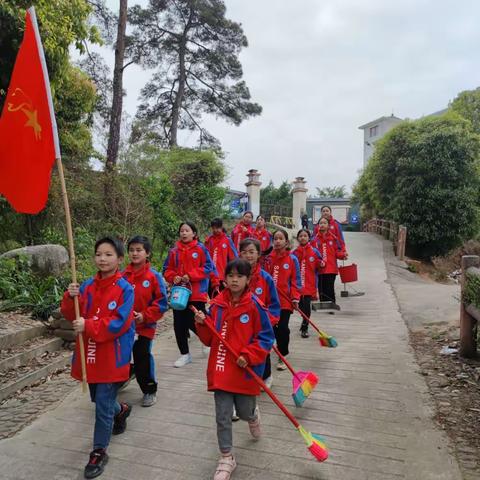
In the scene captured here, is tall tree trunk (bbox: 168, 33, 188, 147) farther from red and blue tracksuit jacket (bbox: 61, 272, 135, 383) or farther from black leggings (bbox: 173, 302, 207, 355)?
red and blue tracksuit jacket (bbox: 61, 272, 135, 383)

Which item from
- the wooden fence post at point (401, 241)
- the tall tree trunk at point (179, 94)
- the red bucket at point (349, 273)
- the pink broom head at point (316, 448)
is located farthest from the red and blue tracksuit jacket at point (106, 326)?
the tall tree trunk at point (179, 94)

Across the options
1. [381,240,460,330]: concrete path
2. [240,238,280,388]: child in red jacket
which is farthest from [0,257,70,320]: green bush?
[381,240,460,330]: concrete path

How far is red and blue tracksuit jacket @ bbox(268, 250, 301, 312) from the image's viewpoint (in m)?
5.19

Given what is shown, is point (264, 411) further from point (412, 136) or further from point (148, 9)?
point (148, 9)

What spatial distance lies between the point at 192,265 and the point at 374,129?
49.8 metres

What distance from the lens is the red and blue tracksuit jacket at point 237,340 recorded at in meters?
3.02

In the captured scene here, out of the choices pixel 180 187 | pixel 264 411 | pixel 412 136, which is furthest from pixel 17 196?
pixel 412 136

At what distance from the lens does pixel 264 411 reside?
3953mm

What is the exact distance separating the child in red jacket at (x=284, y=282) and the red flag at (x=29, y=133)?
9.39 ft

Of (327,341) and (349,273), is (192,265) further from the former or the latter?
(349,273)

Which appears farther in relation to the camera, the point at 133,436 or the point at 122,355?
the point at 133,436

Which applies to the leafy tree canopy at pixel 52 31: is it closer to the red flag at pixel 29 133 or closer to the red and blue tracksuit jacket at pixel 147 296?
the red flag at pixel 29 133

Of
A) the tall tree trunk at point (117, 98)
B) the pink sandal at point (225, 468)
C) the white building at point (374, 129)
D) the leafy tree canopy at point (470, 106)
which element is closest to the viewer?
the pink sandal at point (225, 468)

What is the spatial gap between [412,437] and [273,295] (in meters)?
1.50
